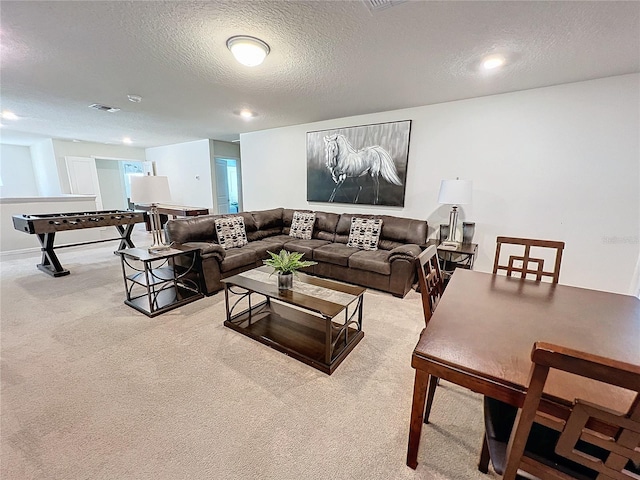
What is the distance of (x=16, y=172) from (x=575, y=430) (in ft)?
39.8

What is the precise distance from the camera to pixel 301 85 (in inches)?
116

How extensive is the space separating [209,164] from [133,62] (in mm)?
4472

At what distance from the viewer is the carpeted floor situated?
1.30 m

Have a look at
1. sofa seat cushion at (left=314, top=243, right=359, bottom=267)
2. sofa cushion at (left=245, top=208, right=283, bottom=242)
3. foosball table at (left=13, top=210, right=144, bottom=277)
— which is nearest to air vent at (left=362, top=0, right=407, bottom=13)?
sofa seat cushion at (left=314, top=243, right=359, bottom=267)

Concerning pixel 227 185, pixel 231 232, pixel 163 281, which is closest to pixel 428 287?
pixel 163 281

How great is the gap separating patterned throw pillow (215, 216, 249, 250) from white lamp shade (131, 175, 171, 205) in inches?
33.3

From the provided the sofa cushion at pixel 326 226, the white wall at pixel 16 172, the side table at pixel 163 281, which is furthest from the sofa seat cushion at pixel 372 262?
the white wall at pixel 16 172

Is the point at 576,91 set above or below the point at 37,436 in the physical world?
above

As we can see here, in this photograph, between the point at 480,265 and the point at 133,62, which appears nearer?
the point at 133,62

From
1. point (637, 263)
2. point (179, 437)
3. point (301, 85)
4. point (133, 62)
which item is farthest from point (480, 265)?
point (133, 62)

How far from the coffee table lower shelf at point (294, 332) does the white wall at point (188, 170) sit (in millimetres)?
5157

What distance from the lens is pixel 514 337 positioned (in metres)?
1.12

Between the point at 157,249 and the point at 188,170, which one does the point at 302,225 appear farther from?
the point at 188,170

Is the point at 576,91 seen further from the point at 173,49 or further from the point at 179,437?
the point at 179,437
